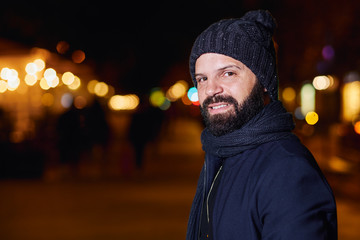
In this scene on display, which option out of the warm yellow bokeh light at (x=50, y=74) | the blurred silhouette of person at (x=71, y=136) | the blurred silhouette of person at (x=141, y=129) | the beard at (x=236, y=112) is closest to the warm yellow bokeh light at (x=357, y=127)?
the blurred silhouette of person at (x=141, y=129)

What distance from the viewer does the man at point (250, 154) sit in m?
1.60

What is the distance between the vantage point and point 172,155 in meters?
15.5

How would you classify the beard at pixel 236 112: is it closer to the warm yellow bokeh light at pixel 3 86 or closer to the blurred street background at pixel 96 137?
the blurred street background at pixel 96 137

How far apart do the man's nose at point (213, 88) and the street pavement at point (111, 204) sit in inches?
169

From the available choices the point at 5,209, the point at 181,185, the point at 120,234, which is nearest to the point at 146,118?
the point at 181,185

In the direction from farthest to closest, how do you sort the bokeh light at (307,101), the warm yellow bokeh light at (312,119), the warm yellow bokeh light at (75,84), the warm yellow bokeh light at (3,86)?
1. the bokeh light at (307,101)
2. the warm yellow bokeh light at (312,119)
3. the warm yellow bokeh light at (75,84)
4. the warm yellow bokeh light at (3,86)

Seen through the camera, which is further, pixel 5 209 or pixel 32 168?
pixel 32 168

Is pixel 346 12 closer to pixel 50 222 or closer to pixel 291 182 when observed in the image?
pixel 50 222

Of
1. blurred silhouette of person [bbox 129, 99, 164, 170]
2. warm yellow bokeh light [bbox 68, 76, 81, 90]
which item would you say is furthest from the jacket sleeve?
warm yellow bokeh light [bbox 68, 76, 81, 90]

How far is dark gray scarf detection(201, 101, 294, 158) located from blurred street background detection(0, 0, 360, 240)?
4.31m

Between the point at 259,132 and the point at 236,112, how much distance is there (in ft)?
0.71

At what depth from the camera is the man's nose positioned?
83.0 inches

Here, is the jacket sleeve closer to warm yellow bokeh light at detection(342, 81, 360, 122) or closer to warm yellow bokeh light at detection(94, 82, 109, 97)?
warm yellow bokeh light at detection(342, 81, 360, 122)

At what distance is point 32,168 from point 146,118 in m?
3.52
